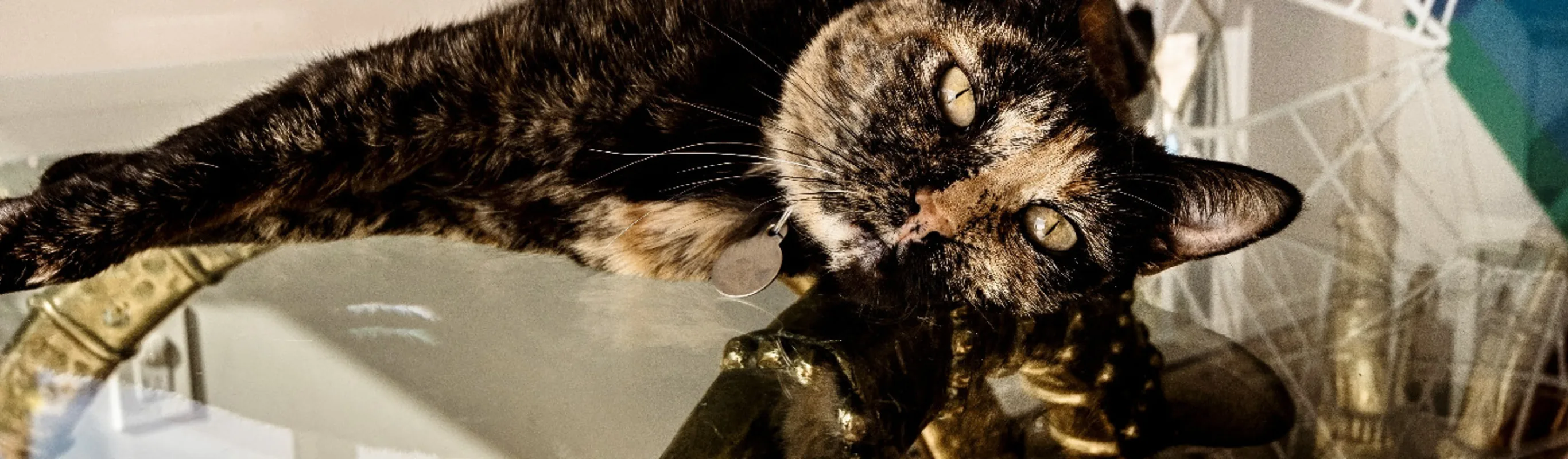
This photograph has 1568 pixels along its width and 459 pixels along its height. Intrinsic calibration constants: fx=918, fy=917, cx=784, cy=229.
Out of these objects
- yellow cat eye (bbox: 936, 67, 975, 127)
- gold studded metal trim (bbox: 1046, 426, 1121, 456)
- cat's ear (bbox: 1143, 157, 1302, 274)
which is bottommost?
gold studded metal trim (bbox: 1046, 426, 1121, 456)

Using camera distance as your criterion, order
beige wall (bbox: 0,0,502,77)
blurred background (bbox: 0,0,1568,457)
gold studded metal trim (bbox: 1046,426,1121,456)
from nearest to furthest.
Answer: blurred background (bbox: 0,0,1568,457)
gold studded metal trim (bbox: 1046,426,1121,456)
beige wall (bbox: 0,0,502,77)

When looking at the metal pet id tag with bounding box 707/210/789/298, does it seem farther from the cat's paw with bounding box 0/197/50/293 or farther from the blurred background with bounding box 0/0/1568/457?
the cat's paw with bounding box 0/197/50/293

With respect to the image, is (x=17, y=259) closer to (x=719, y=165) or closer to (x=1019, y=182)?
(x=719, y=165)

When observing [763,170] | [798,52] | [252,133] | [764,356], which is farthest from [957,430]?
[252,133]

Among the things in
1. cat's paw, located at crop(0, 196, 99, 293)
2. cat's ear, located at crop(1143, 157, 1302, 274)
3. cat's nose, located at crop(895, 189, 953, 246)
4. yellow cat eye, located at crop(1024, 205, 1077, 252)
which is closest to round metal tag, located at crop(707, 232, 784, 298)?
cat's nose, located at crop(895, 189, 953, 246)

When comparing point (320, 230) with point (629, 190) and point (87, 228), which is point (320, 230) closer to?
point (87, 228)

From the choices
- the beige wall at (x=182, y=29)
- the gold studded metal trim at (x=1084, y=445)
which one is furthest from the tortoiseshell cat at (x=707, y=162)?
the beige wall at (x=182, y=29)

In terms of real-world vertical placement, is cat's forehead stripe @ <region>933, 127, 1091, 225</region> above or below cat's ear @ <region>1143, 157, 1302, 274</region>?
above

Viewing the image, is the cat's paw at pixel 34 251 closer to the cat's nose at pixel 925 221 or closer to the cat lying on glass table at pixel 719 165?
the cat lying on glass table at pixel 719 165

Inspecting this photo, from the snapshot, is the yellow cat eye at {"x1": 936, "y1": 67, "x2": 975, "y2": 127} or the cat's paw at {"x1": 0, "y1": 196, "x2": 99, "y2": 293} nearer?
the cat's paw at {"x1": 0, "y1": 196, "x2": 99, "y2": 293}

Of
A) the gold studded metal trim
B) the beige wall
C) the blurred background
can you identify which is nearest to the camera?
the blurred background
